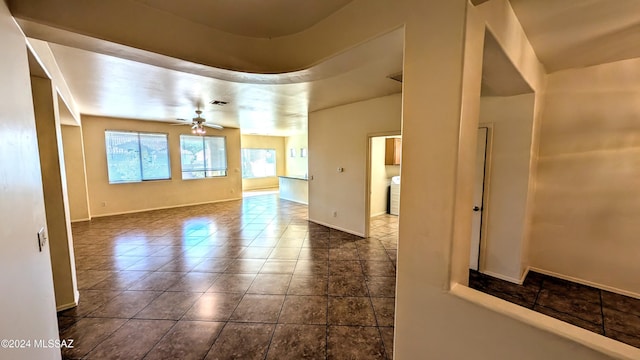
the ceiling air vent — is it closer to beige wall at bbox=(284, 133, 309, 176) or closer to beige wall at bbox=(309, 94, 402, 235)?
beige wall at bbox=(309, 94, 402, 235)

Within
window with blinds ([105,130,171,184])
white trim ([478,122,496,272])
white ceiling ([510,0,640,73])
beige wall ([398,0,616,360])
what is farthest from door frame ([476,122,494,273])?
window with blinds ([105,130,171,184])

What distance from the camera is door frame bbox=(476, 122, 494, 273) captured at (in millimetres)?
3119

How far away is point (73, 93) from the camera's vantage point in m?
3.93

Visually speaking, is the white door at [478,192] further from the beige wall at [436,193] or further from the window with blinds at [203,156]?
the window with blinds at [203,156]

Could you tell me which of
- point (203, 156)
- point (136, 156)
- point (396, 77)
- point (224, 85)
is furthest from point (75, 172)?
point (396, 77)

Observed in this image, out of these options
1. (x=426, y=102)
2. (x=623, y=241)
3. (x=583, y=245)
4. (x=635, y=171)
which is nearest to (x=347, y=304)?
(x=426, y=102)

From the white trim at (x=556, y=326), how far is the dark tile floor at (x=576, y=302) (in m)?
2.14

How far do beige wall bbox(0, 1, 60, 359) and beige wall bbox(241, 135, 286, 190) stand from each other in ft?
31.4

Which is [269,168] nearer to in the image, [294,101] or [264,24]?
[294,101]

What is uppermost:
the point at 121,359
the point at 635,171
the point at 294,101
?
the point at 294,101

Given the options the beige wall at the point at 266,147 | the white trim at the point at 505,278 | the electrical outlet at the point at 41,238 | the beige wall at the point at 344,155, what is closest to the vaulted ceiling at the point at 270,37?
the beige wall at the point at 344,155

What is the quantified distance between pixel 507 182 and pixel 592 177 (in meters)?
0.93

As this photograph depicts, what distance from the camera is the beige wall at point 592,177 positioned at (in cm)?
269

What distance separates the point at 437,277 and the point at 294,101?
3.84 m
